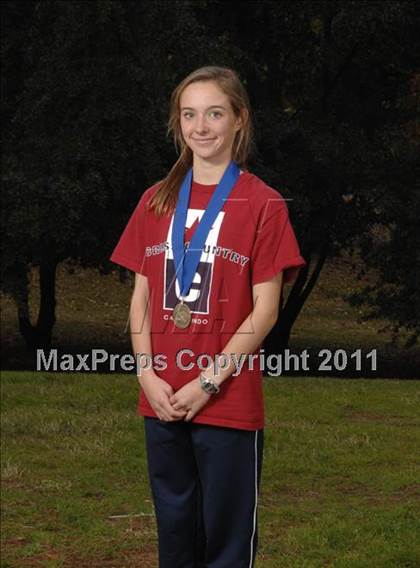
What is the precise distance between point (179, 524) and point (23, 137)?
1550 cm

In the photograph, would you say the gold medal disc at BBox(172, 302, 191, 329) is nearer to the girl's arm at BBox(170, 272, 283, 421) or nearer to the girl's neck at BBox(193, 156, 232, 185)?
the girl's arm at BBox(170, 272, 283, 421)

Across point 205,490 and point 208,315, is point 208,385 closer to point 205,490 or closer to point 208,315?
point 208,315

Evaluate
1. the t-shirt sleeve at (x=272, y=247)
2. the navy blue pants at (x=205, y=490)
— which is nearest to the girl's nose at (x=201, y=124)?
the t-shirt sleeve at (x=272, y=247)

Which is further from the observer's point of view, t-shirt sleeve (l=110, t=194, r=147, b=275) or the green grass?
the green grass

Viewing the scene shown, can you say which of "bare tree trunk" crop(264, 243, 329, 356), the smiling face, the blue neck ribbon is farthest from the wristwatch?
"bare tree trunk" crop(264, 243, 329, 356)

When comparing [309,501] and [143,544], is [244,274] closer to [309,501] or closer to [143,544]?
[143,544]

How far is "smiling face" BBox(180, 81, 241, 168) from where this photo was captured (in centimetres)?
407

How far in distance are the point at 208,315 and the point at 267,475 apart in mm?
5373

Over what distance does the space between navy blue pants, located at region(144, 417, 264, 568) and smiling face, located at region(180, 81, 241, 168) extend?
36.7 inches

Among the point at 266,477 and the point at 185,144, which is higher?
the point at 185,144

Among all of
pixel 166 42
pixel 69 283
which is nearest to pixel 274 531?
pixel 166 42

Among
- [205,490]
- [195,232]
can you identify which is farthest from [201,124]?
[205,490]

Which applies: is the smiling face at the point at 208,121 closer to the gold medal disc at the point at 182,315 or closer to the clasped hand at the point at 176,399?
the gold medal disc at the point at 182,315

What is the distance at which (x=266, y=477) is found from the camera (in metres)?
9.14
